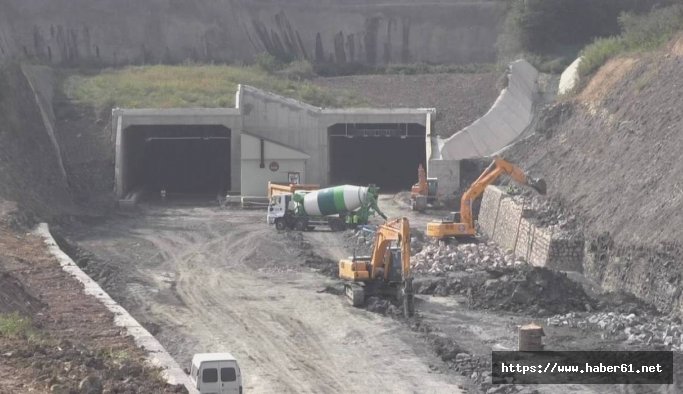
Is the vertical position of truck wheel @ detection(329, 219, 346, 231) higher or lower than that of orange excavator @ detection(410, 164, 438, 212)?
lower

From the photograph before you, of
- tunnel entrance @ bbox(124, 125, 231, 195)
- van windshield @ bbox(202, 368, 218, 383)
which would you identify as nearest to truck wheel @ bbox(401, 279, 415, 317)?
van windshield @ bbox(202, 368, 218, 383)

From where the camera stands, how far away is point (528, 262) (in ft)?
147

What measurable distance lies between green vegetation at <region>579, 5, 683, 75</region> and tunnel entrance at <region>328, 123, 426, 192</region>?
11.2 m

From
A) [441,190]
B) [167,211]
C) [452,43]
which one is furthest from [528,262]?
[452,43]

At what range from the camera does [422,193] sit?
60.9 m

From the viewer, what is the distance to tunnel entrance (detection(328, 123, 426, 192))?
72875 millimetres

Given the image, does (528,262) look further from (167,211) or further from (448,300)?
(167,211)

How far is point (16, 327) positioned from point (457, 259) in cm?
2085

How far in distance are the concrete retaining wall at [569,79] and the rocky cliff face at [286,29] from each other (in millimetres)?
21062

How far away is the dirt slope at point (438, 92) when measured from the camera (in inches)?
2751

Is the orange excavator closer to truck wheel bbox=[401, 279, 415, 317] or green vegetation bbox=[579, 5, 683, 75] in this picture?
green vegetation bbox=[579, 5, 683, 75]

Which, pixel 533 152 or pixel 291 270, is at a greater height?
pixel 533 152

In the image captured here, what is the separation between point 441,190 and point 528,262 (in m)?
18.6

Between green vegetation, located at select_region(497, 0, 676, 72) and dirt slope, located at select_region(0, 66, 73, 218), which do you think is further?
green vegetation, located at select_region(497, 0, 676, 72)
